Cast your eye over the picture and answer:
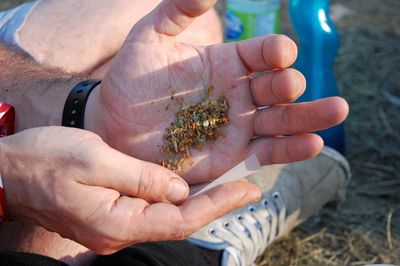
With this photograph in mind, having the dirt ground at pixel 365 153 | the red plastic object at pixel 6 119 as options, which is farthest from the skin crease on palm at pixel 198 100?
the dirt ground at pixel 365 153

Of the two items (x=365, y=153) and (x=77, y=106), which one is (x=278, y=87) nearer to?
(x=77, y=106)

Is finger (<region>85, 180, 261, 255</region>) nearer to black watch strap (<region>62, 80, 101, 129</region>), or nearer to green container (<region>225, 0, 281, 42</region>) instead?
black watch strap (<region>62, 80, 101, 129</region>)

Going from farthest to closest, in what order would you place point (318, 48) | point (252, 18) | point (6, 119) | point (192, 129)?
point (252, 18)
point (318, 48)
point (6, 119)
point (192, 129)

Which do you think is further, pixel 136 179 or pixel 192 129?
pixel 192 129

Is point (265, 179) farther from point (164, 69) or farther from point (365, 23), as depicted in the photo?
point (365, 23)

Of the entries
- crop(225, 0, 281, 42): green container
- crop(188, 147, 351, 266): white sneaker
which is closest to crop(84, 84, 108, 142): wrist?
crop(188, 147, 351, 266): white sneaker

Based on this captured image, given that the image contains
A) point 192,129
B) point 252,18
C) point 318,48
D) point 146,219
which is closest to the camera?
point 146,219

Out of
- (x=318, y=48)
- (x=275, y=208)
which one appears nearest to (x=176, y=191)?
(x=275, y=208)
